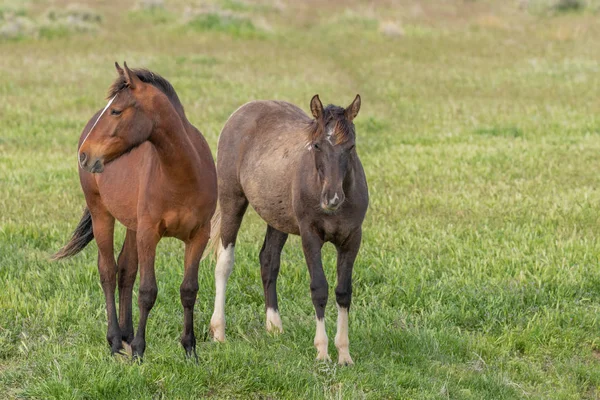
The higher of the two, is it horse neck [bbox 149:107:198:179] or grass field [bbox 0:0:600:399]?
horse neck [bbox 149:107:198:179]

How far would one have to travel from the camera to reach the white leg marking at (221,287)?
7586 millimetres

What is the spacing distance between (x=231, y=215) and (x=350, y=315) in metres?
1.45

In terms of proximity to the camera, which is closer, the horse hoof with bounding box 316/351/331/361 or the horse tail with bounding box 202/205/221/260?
the horse hoof with bounding box 316/351/331/361

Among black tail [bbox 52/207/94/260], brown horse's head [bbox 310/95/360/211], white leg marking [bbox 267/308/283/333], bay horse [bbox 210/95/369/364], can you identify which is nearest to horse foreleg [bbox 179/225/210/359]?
bay horse [bbox 210/95/369/364]

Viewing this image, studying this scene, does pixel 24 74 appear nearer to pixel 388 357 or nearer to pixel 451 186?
pixel 451 186

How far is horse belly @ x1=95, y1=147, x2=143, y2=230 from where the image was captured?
21.4ft

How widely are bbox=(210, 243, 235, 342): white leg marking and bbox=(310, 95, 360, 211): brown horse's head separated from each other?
1.73 meters

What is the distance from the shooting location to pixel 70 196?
476 inches

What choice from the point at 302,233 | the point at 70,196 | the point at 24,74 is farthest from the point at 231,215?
the point at 24,74

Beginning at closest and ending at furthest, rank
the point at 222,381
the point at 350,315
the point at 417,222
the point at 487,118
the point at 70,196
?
the point at 222,381 → the point at 350,315 → the point at 417,222 → the point at 70,196 → the point at 487,118

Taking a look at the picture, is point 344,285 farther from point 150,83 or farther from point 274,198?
point 150,83

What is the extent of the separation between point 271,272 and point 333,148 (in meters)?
1.95

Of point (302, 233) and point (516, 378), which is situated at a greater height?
point (302, 233)

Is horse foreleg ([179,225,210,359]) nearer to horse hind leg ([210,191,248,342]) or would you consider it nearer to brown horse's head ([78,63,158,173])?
brown horse's head ([78,63,158,173])
